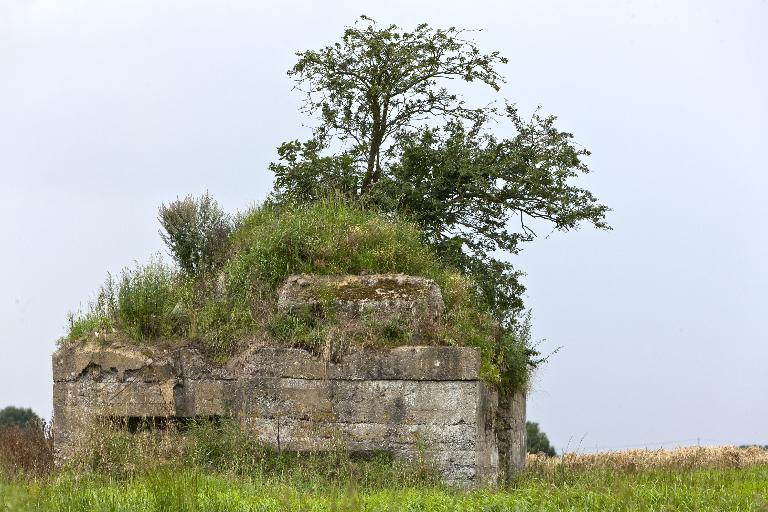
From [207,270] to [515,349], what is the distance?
5426 millimetres

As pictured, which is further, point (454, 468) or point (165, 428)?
point (165, 428)

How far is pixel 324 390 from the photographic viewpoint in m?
14.1

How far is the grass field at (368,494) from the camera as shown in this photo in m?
10.1

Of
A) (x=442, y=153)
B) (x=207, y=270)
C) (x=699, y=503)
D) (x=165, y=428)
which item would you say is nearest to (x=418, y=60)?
(x=442, y=153)

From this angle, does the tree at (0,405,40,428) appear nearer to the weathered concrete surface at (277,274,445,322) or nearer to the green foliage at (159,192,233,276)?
the green foliage at (159,192,233,276)

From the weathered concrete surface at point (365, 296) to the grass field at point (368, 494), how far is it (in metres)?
2.48

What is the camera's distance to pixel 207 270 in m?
17.6

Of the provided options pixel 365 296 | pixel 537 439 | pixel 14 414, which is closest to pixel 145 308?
pixel 365 296

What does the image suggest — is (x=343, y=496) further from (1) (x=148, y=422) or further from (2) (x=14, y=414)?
(2) (x=14, y=414)

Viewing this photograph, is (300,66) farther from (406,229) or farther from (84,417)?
(84,417)

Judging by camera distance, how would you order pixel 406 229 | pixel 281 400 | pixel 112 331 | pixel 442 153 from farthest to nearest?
pixel 442 153 → pixel 406 229 → pixel 112 331 → pixel 281 400

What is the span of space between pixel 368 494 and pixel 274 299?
12.8 ft

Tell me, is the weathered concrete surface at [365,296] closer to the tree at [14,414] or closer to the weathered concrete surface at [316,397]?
the weathered concrete surface at [316,397]

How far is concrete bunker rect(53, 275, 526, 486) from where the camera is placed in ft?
45.2
